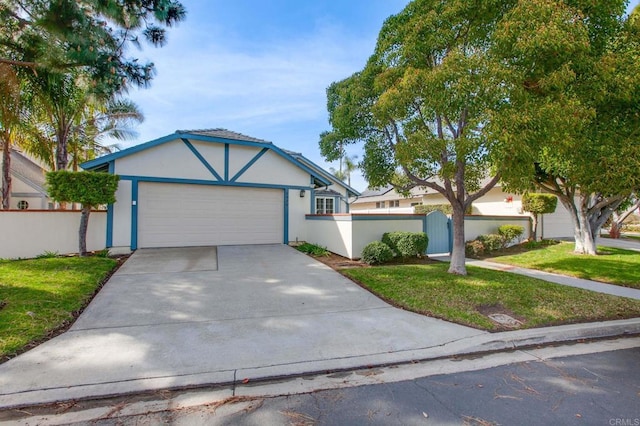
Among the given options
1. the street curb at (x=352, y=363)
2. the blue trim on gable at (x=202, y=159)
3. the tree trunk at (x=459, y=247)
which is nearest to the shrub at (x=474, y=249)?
the tree trunk at (x=459, y=247)

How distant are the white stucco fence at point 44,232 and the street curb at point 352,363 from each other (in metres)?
8.61

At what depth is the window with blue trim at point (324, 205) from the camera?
16.8 meters

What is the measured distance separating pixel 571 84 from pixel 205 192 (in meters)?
11.1

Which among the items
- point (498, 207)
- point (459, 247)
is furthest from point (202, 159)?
point (498, 207)

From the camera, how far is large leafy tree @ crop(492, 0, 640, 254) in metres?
5.20

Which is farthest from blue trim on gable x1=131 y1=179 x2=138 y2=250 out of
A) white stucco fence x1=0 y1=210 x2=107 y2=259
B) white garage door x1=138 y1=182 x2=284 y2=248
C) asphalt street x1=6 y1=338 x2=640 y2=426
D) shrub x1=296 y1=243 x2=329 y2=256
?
asphalt street x1=6 y1=338 x2=640 y2=426

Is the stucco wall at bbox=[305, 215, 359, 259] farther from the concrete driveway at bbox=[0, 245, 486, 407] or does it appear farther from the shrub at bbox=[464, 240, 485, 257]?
the shrub at bbox=[464, 240, 485, 257]

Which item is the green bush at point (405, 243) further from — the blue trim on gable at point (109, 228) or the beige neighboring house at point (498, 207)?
the blue trim on gable at point (109, 228)

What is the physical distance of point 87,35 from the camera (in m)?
6.24

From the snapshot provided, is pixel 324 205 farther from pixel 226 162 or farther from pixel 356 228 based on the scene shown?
pixel 356 228

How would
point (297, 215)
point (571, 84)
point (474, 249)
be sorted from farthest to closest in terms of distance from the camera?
point (297, 215) → point (474, 249) → point (571, 84)

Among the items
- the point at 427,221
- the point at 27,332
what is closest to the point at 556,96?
the point at 427,221

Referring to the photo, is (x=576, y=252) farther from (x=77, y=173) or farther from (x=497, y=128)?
(x=77, y=173)

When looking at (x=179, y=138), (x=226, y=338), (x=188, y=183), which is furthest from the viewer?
(x=188, y=183)
